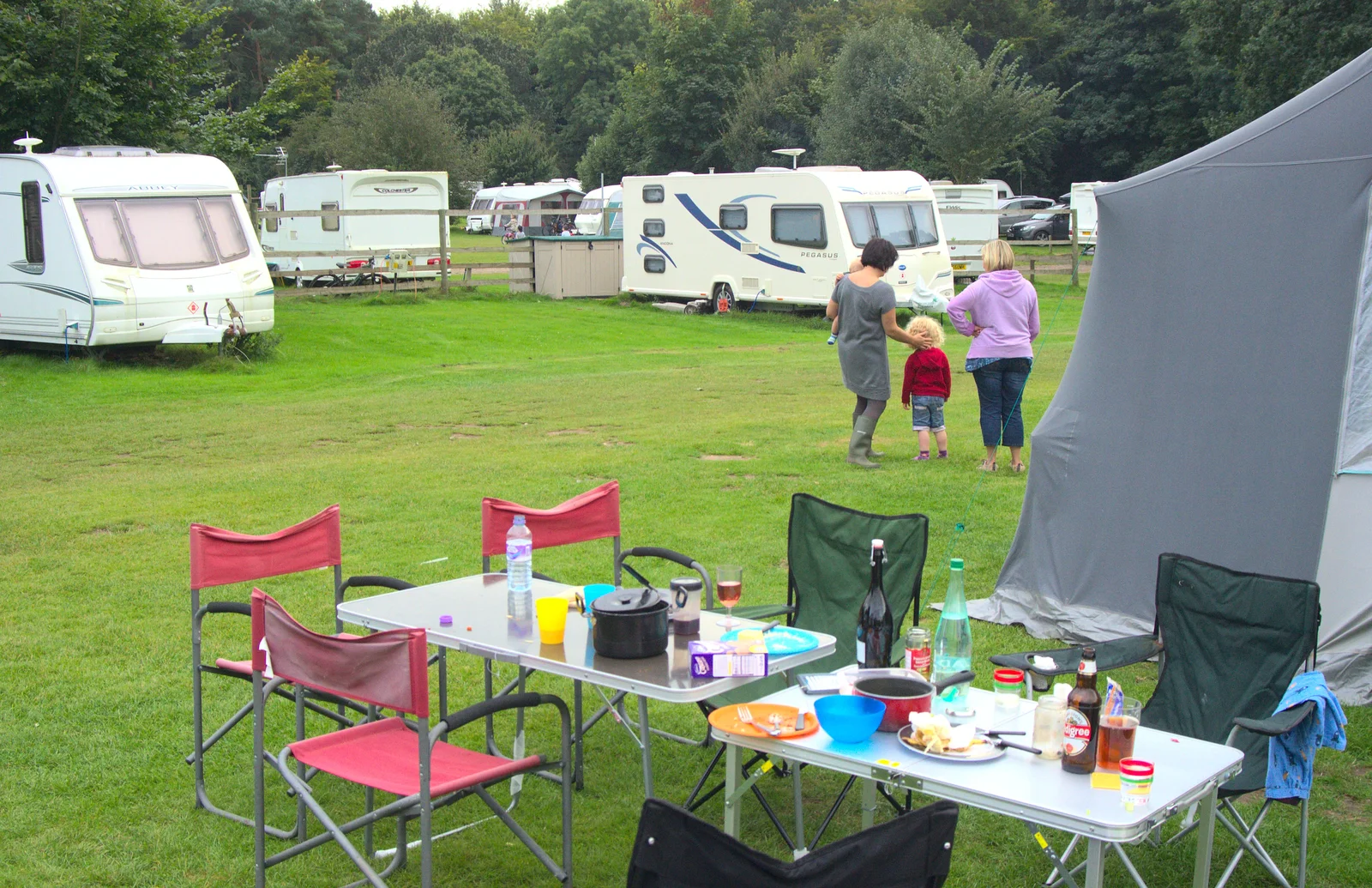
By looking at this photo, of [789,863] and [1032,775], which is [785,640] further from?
[789,863]

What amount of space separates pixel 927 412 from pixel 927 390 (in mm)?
185

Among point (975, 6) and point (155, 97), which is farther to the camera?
point (975, 6)

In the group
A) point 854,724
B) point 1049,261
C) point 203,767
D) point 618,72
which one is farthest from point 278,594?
point 618,72

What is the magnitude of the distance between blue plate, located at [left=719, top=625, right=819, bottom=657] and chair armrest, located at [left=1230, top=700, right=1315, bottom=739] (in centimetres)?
113

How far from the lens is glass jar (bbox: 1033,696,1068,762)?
2840 mm

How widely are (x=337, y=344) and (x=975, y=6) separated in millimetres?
34954

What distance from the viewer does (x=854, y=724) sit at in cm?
289

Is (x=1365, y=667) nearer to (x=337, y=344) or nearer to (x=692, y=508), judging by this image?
(x=692, y=508)

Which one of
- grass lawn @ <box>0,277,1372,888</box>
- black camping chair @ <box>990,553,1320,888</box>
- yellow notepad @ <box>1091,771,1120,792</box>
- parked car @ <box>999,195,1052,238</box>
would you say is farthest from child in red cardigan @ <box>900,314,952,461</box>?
parked car @ <box>999,195,1052,238</box>

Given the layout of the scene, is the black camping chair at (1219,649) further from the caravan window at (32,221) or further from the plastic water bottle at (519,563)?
the caravan window at (32,221)

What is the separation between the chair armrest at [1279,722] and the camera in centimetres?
317

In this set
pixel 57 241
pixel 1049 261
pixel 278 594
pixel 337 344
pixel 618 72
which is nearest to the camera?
pixel 278 594

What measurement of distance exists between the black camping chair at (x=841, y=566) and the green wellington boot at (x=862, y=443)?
395cm

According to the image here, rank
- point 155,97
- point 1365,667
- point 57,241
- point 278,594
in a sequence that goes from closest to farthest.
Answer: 1. point 1365,667
2. point 278,594
3. point 57,241
4. point 155,97
